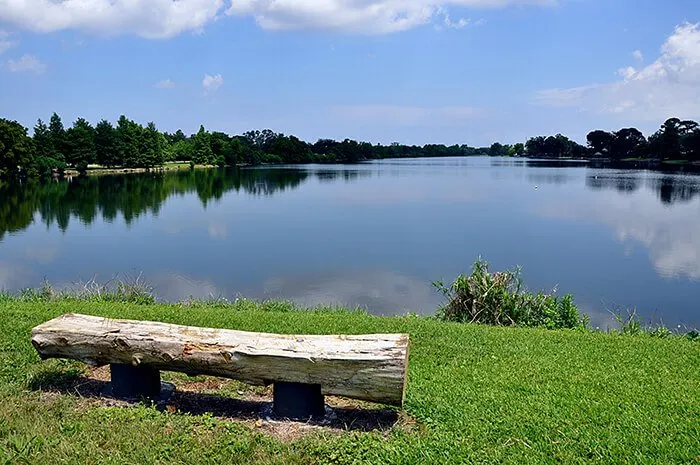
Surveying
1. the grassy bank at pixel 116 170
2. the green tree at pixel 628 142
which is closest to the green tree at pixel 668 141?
the green tree at pixel 628 142

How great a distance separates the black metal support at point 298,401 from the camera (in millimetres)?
3977

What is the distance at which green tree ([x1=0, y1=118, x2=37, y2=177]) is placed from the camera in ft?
144

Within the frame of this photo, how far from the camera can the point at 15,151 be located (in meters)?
46.0

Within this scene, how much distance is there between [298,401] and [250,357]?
493mm

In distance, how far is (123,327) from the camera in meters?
4.24

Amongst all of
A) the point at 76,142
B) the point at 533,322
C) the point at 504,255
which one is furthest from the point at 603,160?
the point at 533,322

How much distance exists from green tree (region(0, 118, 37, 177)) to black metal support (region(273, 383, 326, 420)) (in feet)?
157

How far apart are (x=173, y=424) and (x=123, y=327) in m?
0.89

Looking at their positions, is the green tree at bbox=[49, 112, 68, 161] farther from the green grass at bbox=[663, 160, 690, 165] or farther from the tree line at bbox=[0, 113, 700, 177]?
the green grass at bbox=[663, 160, 690, 165]

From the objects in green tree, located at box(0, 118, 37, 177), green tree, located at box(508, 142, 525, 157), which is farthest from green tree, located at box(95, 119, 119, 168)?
green tree, located at box(508, 142, 525, 157)

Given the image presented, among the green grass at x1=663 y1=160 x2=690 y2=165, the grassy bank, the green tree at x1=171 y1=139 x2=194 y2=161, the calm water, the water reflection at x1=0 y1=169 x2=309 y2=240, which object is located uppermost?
the green tree at x1=171 y1=139 x2=194 y2=161

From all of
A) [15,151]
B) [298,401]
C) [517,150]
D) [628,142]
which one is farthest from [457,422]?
[517,150]

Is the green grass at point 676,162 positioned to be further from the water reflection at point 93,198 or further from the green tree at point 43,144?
the green tree at point 43,144

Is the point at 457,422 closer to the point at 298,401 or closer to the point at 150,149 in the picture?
the point at 298,401
